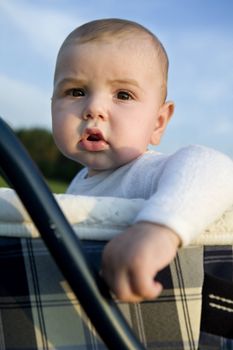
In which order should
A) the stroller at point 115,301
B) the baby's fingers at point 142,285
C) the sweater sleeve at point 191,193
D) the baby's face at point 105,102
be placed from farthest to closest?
the baby's face at point 105,102
the stroller at point 115,301
the sweater sleeve at point 191,193
the baby's fingers at point 142,285

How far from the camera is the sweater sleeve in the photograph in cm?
101

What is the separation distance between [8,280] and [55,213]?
0.32m

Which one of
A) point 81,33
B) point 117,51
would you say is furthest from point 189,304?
point 81,33

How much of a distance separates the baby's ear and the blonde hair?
0.07 metres

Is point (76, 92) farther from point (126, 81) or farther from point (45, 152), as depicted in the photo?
point (45, 152)

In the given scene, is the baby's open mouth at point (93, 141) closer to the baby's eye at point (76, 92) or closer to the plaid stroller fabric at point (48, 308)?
the baby's eye at point (76, 92)

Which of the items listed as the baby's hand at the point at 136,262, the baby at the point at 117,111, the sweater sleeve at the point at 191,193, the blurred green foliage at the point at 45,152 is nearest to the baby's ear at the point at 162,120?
the baby at the point at 117,111

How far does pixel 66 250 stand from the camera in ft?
3.00

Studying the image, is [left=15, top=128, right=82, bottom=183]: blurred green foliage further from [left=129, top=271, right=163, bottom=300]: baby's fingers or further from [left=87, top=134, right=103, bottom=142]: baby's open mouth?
[left=129, top=271, right=163, bottom=300]: baby's fingers

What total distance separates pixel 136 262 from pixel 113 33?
3.35 feet

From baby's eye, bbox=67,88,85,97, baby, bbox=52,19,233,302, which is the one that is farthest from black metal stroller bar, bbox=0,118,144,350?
baby's eye, bbox=67,88,85,97

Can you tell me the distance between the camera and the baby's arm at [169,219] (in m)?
0.91

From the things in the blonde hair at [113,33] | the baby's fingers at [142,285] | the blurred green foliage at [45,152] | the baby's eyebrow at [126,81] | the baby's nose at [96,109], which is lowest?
the baby's fingers at [142,285]

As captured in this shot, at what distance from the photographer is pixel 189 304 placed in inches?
49.1
